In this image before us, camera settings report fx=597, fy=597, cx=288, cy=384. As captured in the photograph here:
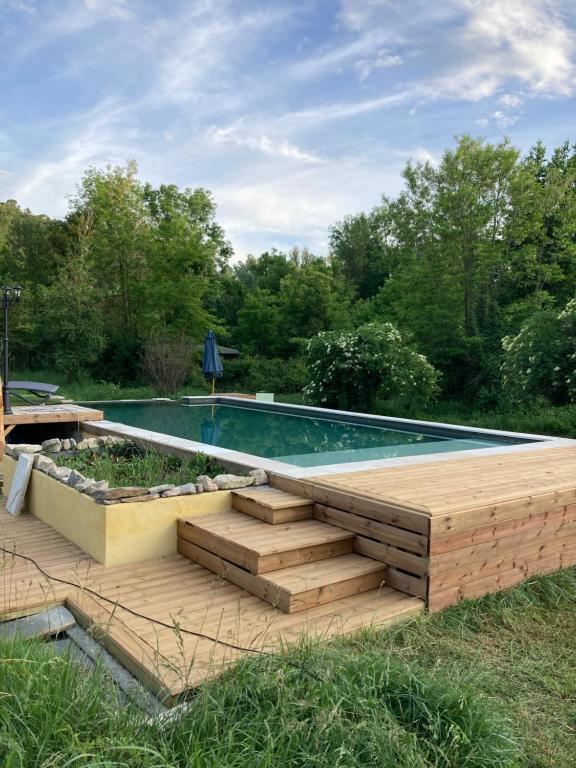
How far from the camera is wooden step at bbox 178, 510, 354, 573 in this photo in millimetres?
3244

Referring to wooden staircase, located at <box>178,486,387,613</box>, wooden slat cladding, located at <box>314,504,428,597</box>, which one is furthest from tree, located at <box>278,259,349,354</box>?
wooden slat cladding, located at <box>314,504,428,597</box>

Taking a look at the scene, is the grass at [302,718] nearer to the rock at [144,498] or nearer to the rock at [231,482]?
the rock at [144,498]

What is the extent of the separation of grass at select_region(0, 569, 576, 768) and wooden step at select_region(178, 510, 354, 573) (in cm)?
82

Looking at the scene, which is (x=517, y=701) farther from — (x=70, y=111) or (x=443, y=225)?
(x=443, y=225)

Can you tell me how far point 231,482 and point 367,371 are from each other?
820cm

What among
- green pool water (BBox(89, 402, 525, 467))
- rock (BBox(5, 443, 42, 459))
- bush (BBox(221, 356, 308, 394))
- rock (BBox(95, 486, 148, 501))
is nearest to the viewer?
rock (BBox(95, 486, 148, 501))

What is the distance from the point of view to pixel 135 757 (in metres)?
1.65

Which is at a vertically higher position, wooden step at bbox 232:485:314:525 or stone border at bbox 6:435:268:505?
stone border at bbox 6:435:268:505

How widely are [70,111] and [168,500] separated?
11.3m

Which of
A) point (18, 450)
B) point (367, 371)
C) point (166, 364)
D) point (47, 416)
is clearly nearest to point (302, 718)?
Result: point (18, 450)

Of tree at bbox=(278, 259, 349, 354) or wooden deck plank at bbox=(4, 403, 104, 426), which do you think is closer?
wooden deck plank at bbox=(4, 403, 104, 426)

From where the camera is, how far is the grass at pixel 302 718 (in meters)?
1.69

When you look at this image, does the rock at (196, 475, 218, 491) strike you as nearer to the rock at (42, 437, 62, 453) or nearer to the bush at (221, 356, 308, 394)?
the rock at (42, 437, 62, 453)

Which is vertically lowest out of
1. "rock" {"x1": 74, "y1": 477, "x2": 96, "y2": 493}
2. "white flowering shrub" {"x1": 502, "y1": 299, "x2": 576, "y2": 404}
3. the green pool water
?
the green pool water
